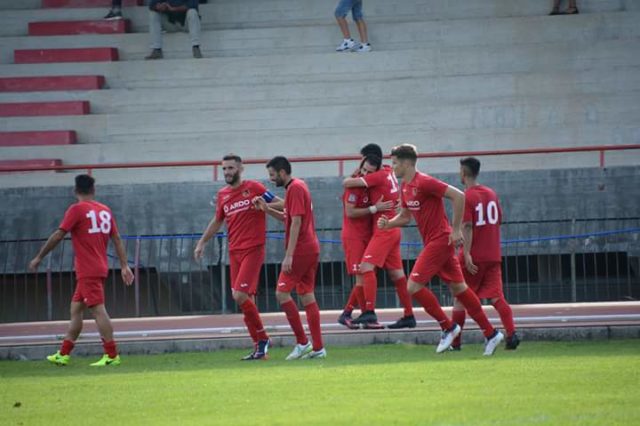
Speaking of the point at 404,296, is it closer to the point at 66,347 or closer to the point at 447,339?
the point at 447,339

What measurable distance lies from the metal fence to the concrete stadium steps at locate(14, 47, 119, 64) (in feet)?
20.9

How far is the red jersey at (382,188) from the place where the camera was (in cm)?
1497

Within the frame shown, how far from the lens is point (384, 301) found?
21422 mm

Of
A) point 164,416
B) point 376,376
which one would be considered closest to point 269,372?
point 376,376

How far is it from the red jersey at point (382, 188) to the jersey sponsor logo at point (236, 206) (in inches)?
70.6

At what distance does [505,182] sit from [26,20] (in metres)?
12.1

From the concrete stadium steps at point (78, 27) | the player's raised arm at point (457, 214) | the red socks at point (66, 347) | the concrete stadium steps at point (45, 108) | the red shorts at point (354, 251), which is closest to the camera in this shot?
the player's raised arm at point (457, 214)

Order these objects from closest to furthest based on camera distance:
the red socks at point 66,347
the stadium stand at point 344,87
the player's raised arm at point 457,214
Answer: the player's raised arm at point 457,214 < the red socks at point 66,347 < the stadium stand at point 344,87

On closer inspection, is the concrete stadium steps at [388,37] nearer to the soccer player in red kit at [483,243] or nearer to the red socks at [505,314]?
the soccer player in red kit at [483,243]

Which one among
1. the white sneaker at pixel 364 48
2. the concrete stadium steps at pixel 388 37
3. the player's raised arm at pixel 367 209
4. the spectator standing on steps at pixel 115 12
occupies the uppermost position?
the spectator standing on steps at pixel 115 12

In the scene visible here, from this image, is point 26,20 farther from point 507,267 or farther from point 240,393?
point 240,393

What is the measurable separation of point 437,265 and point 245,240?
6.63ft

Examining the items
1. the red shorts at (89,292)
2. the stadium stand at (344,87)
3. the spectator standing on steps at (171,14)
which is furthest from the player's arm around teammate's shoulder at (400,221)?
the spectator standing on steps at (171,14)

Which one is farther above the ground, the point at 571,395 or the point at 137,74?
the point at 137,74
